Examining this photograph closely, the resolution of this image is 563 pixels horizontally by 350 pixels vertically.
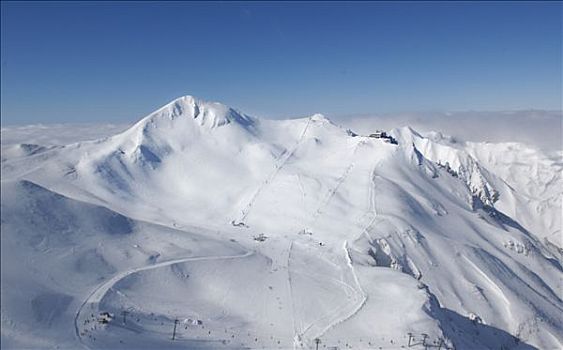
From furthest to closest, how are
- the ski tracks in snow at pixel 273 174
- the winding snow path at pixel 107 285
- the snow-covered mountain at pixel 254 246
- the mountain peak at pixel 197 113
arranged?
the mountain peak at pixel 197 113, the ski tracks in snow at pixel 273 174, the snow-covered mountain at pixel 254 246, the winding snow path at pixel 107 285

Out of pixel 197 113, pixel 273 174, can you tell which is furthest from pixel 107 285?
pixel 197 113

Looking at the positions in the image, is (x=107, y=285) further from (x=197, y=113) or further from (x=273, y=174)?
(x=197, y=113)

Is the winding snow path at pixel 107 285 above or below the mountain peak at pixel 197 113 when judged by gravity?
below

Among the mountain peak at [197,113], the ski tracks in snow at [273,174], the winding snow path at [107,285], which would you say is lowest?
the ski tracks in snow at [273,174]

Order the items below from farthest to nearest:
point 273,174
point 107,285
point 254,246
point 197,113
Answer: point 197,113
point 273,174
point 254,246
point 107,285

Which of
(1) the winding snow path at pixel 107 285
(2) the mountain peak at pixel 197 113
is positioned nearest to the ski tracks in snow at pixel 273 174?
(2) the mountain peak at pixel 197 113

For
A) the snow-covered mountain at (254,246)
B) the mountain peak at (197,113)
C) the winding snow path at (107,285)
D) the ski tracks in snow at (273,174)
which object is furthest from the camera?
the mountain peak at (197,113)

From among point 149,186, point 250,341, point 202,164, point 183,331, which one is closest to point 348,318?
point 250,341

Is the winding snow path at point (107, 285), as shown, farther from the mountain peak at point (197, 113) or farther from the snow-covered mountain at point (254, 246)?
the mountain peak at point (197, 113)
